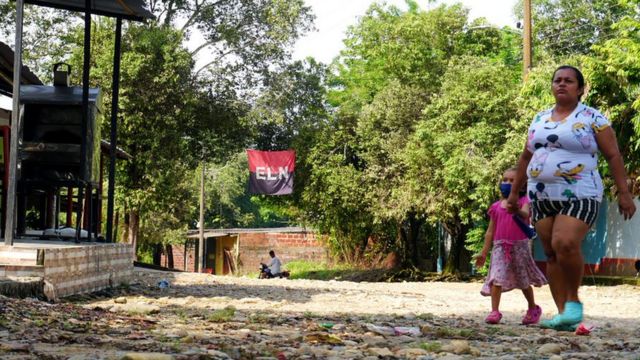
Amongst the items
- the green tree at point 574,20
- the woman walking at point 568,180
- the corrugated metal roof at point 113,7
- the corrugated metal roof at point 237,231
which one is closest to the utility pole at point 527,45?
the corrugated metal roof at point 113,7

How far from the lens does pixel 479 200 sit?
997 inches

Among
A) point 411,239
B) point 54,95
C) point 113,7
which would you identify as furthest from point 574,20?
point 54,95

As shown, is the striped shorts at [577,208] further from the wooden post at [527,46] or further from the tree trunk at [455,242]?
the tree trunk at [455,242]

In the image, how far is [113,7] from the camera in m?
13.0

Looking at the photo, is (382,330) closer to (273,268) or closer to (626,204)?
(626,204)

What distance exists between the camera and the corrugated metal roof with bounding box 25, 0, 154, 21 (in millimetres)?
12422

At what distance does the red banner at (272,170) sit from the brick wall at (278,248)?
562 inches

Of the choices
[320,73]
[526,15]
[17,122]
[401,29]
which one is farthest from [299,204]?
[17,122]

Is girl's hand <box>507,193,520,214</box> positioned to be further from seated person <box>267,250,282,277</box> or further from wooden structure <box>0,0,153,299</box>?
seated person <box>267,250,282,277</box>

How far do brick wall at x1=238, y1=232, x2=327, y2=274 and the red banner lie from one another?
A: 14.3m

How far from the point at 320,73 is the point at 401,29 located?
3.34 metres

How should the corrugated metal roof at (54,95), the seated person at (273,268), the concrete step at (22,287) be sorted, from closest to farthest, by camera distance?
the concrete step at (22,287) < the corrugated metal roof at (54,95) < the seated person at (273,268)

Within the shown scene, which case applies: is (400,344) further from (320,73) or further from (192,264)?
(192,264)

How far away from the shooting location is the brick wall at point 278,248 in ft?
164
